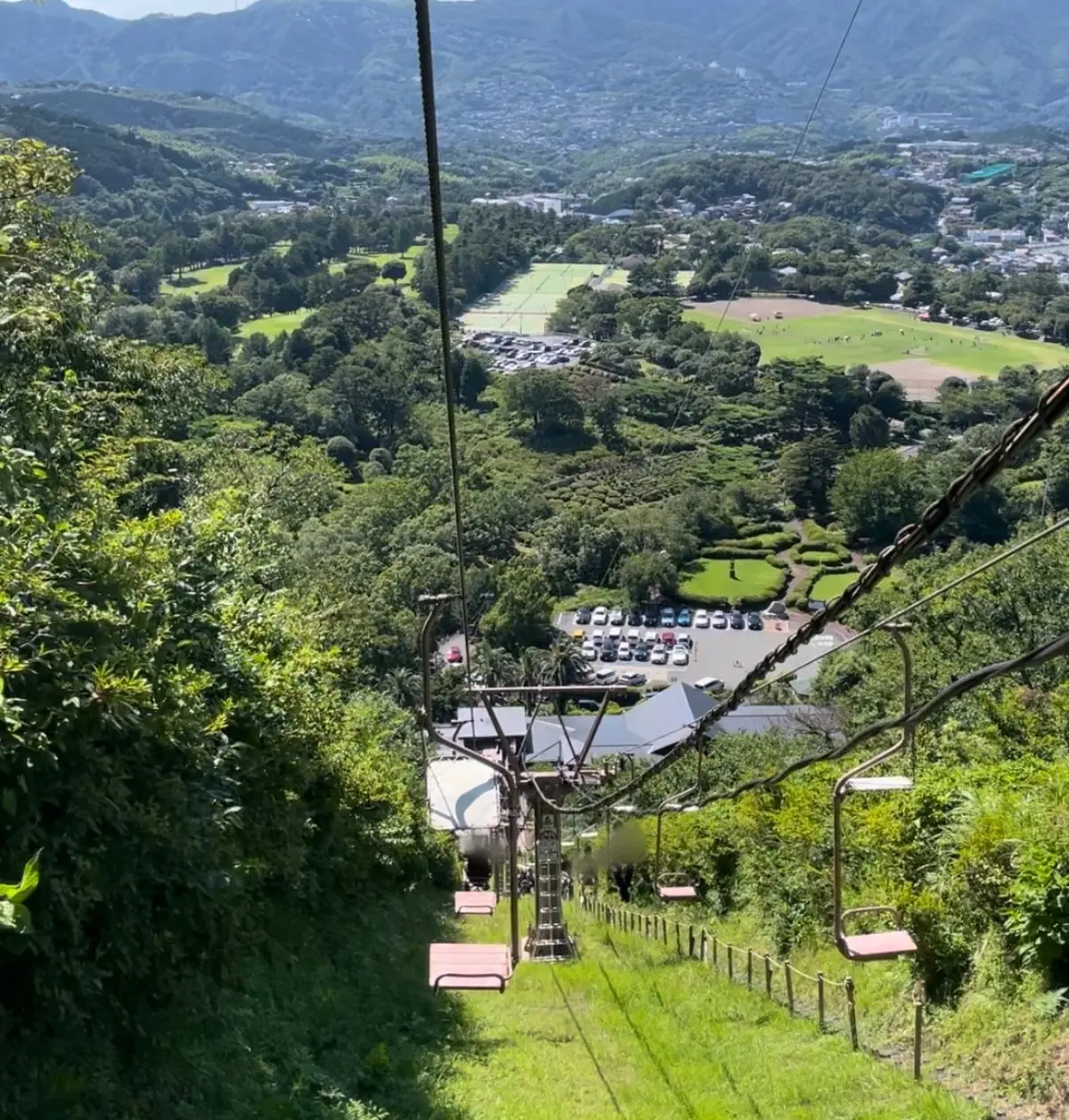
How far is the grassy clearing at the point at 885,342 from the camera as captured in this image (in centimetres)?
7381

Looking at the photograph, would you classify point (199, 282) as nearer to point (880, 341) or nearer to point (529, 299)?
point (529, 299)

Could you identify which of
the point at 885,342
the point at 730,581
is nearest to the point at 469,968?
the point at 730,581

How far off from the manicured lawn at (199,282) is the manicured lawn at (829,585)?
53.5 meters

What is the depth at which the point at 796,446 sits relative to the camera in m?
59.7

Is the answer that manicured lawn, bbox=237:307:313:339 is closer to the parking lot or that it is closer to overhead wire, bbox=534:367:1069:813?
the parking lot

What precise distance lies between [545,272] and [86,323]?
96.2 meters

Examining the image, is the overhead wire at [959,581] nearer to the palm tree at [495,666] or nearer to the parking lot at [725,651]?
the palm tree at [495,666]

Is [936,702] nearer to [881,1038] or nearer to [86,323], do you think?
[881,1038]

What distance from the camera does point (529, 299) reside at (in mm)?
96500

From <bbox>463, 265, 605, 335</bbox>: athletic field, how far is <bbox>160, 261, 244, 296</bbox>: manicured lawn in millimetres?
19441

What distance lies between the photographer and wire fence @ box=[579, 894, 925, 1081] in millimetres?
6637

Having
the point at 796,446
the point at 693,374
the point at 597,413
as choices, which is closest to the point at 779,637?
the point at 796,446

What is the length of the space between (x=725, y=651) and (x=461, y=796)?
23.9 metres

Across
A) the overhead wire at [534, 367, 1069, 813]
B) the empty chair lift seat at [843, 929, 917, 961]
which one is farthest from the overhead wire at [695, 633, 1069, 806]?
the empty chair lift seat at [843, 929, 917, 961]
